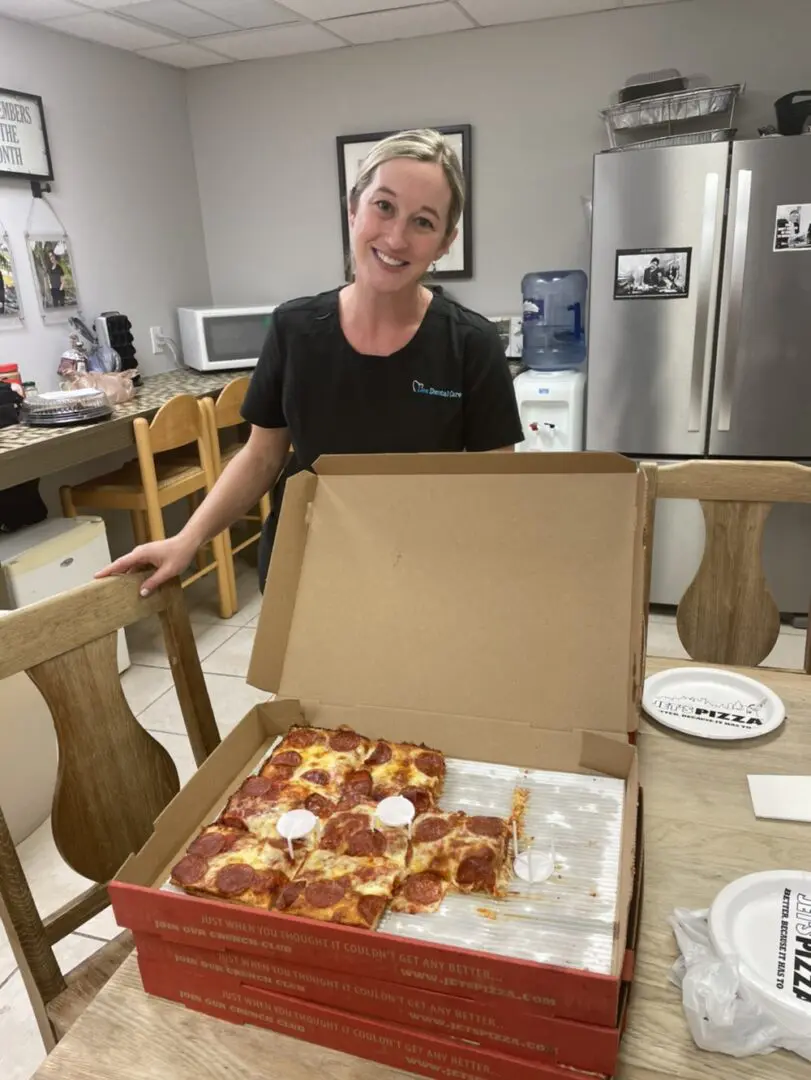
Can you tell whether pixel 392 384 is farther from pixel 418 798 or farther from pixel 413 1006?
pixel 413 1006

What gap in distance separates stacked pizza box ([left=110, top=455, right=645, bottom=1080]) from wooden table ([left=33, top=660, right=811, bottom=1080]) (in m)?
0.02

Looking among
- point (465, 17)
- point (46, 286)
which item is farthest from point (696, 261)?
point (46, 286)

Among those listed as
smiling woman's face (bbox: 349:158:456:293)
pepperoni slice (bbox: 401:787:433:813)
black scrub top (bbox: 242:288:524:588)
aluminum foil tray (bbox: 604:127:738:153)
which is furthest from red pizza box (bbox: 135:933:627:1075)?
aluminum foil tray (bbox: 604:127:738:153)

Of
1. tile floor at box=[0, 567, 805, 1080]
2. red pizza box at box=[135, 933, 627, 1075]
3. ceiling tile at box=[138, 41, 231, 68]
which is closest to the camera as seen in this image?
red pizza box at box=[135, 933, 627, 1075]

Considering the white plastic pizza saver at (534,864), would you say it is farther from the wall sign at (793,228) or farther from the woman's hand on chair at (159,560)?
the wall sign at (793,228)

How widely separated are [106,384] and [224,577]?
923 mm

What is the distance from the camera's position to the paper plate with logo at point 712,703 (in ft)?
3.52

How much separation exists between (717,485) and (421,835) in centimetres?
102

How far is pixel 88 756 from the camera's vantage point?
112cm

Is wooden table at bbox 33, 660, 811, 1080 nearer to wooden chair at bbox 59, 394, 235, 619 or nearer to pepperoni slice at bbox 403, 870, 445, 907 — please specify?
pepperoni slice at bbox 403, 870, 445, 907

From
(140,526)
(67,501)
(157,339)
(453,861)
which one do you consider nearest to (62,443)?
(67,501)

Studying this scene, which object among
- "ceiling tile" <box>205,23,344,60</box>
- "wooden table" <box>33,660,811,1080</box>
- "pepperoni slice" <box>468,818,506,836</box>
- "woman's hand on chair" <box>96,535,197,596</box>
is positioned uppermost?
"ceiling tile" <box>205,23,344,60</box>

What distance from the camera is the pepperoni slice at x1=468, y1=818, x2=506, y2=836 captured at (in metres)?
0.78

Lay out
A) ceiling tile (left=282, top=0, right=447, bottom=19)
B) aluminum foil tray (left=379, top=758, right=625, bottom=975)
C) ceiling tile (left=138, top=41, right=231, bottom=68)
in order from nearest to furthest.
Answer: aluminum foil tray (left=379, top=758, right=625, bottom=975) < ceiling tile (left=282, top=0, right=447, bottom=19) < ceiling tile (left=138, top=41, right=231, bottom=68)
